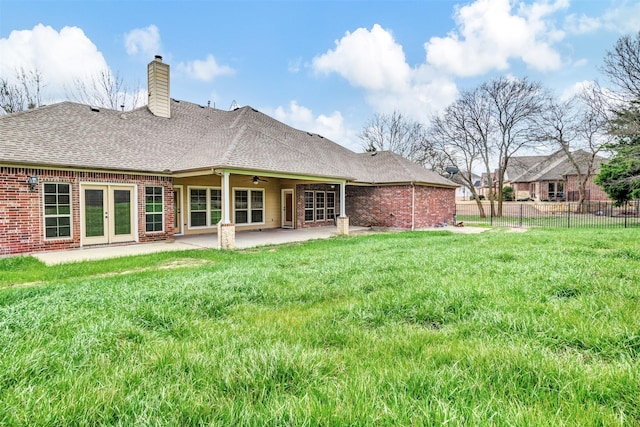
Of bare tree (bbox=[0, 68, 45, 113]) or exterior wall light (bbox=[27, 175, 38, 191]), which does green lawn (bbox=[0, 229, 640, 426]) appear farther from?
bare tree (bbox=[0, 68, 45, 113])

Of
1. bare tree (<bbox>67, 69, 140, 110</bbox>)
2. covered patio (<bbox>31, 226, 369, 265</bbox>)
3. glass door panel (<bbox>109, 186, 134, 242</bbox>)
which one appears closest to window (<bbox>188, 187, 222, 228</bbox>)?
covered patio (<bbox>31, 226, 369, 265</bbox>)

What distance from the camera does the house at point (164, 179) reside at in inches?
416

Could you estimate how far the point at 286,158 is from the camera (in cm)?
1441

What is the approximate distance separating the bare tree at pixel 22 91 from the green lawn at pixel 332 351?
88.9 feet

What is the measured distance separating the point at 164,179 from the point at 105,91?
18.8 m

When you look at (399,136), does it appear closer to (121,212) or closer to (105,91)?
(105,91)

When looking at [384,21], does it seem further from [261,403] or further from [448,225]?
[261,403]

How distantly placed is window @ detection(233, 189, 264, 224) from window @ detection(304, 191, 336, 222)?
8.49 feet

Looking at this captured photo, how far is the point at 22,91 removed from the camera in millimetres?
24453

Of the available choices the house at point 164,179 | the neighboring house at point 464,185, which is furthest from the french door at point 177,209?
the neighboring house at point 464,185

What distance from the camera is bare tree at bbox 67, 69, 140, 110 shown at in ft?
83.0

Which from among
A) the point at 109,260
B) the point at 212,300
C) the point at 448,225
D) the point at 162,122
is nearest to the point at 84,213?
the point at 109,260

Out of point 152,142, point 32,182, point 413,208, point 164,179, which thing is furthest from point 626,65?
point 32,182

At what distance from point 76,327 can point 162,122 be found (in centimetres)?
1431
